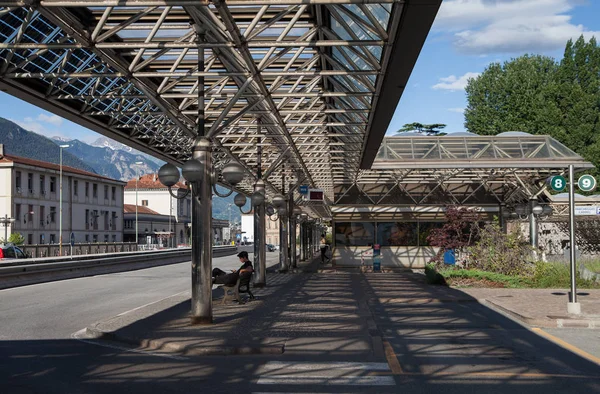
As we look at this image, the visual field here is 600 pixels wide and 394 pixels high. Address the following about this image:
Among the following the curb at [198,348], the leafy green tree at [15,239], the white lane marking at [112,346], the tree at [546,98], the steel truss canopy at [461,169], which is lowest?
the white lane marking at [112,346]

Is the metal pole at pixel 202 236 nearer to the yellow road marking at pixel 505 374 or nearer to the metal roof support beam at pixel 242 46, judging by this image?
the metal roof support beam at pixel 242 46

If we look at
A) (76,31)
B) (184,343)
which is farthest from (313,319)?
(76,31)

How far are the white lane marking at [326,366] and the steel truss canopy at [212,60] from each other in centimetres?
455

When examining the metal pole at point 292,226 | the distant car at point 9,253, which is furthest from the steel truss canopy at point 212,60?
the distant car at point 9,253

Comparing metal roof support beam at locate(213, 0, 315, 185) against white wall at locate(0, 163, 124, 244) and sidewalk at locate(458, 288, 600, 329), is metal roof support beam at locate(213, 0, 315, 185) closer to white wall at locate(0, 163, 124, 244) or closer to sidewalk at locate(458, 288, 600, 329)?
sidewalk at locate(458, 288, 600, 329)

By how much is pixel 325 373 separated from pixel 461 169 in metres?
26.9

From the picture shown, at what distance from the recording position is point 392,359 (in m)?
11.4

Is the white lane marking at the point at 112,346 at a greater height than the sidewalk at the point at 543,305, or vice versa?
the white lane marking at the point at 112,346

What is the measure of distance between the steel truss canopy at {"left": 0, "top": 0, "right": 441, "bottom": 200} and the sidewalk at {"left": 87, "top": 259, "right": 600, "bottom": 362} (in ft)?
13.9

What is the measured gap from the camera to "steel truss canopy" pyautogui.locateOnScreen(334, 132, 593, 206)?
34156mm

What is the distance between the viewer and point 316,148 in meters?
28.0

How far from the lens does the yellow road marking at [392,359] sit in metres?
10.4

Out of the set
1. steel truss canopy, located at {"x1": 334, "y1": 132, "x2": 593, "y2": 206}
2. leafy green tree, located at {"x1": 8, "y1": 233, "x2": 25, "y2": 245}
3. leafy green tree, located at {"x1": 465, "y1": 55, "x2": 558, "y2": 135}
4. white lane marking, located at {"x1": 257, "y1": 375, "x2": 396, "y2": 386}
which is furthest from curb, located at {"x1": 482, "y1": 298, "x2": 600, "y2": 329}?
leafy green tree, located at {"x1": 8, "y1": 233, "x2": 25, "y2": 245}

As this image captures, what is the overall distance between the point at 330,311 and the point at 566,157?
20.7m
